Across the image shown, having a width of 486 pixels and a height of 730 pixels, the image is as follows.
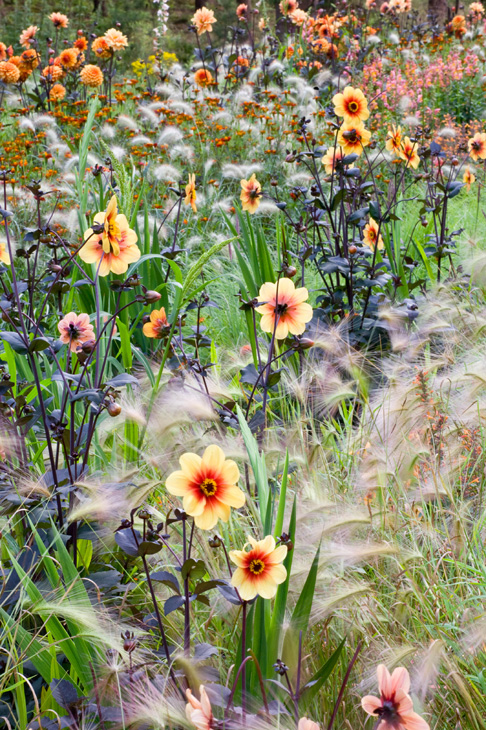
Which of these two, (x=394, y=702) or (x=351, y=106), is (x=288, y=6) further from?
(x=394, y=702)

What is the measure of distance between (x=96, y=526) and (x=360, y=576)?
620 millimetres

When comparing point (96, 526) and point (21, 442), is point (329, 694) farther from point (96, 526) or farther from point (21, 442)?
point (21, 442)

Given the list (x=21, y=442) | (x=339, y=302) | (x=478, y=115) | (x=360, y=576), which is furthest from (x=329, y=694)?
(x=478, y=115)

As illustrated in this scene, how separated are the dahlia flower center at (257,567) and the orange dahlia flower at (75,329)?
2.93ft

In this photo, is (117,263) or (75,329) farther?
(75,329)

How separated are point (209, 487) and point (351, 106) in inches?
82.6

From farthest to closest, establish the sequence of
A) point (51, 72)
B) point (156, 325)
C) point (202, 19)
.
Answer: point (202, 19) < point (51, 72) < point (156, 325)

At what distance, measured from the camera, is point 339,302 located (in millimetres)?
2885

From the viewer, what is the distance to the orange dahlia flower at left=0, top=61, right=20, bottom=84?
18.0ft

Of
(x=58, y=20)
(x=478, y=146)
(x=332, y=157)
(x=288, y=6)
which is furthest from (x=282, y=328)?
(x=288, y=6)

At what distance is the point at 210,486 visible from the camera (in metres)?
1.14

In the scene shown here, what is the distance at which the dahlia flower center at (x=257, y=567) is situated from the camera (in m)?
1.08

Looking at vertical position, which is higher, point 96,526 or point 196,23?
point 196,23

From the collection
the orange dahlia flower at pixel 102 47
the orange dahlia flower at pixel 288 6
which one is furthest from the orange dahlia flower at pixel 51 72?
the orange dahlia flower at pixel 288 6
